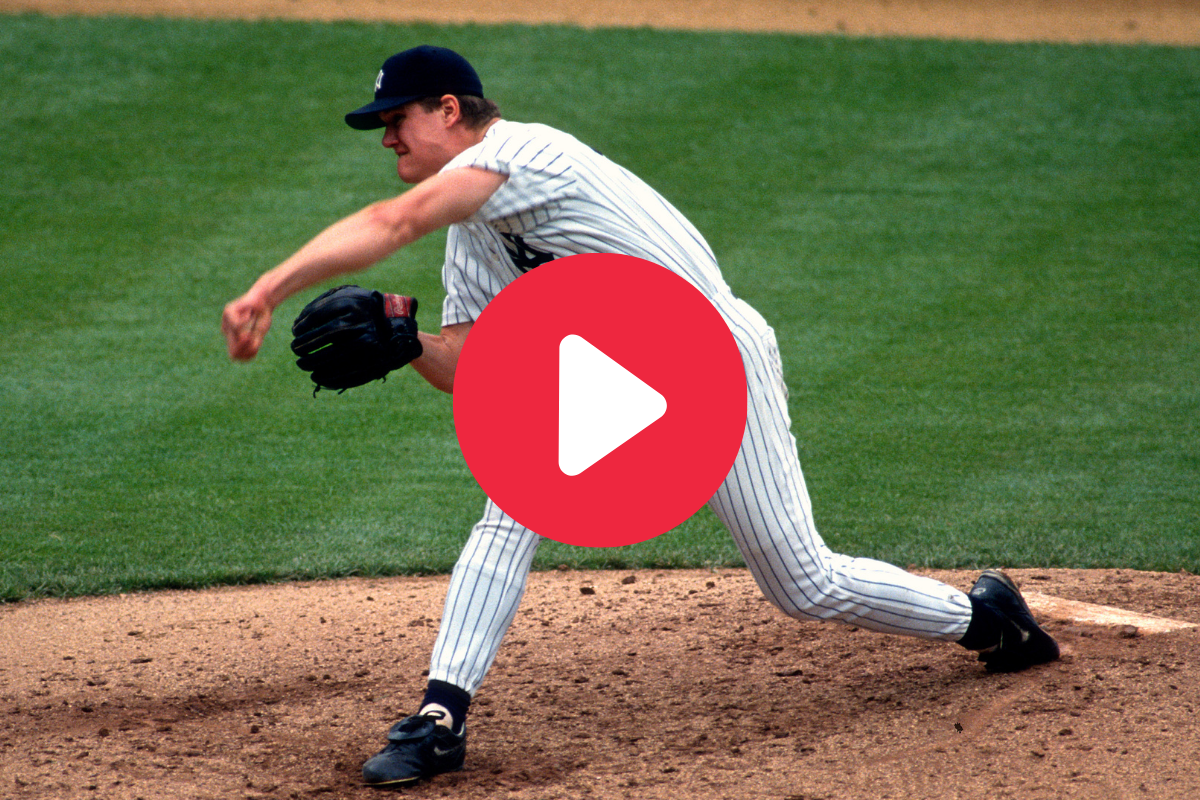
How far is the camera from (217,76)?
440 inches

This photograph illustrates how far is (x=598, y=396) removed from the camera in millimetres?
2758

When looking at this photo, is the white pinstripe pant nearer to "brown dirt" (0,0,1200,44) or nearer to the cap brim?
the cap brim

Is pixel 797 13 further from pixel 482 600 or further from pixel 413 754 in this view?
pixel 413 754

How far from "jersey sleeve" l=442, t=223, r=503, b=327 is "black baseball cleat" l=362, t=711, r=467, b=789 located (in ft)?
3.21

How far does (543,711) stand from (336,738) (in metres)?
0.54

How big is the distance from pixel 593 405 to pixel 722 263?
5.75 metres

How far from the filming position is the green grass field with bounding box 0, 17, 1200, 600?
5.02 m

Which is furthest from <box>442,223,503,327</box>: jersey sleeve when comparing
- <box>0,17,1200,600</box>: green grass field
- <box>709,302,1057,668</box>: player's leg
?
<box>0,17,1200,600</box>: green grass field

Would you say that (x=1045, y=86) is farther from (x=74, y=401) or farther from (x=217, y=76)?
(x=74, y=401)

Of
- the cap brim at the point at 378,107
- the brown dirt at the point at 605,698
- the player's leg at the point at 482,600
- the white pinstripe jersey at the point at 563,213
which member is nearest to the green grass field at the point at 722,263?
the brown dirt at the point at 605,698

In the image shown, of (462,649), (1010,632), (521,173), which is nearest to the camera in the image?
(521,173)

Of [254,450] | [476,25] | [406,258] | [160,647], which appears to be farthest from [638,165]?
[160,647]

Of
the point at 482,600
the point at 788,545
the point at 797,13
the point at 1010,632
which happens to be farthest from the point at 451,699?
the point at 797,13

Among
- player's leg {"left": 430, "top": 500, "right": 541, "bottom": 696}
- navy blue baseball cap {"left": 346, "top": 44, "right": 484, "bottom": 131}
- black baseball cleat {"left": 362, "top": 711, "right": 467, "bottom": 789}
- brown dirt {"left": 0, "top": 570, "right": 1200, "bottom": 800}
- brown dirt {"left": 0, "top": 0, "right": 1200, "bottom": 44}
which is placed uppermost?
brown dirt {"left": 0, "top": 0, "right": 1200, "bottom": 44}
